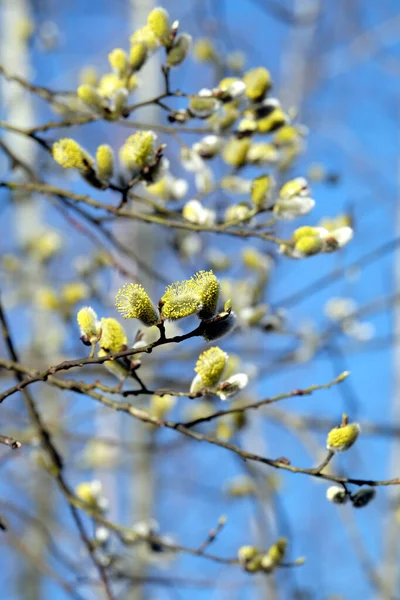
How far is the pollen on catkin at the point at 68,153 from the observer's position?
1.12 metres

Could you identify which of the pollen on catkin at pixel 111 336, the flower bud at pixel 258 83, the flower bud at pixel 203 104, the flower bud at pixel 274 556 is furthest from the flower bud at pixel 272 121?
the flower bud at pixel 274 556

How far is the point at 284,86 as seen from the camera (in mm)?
4797

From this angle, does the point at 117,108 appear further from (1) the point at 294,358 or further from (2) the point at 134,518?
(2) the point at 134,518

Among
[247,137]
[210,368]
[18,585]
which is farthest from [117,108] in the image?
[18,585]

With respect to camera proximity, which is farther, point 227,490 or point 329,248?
point 227,490

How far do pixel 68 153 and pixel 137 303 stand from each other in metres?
0.48

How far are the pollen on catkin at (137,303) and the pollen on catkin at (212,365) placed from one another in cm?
15

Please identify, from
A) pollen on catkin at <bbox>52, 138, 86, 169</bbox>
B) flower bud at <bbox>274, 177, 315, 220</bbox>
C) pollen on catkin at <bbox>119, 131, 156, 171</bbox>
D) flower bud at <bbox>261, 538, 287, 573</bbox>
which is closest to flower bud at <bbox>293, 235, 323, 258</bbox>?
flower bud at <bbox>274, 177, 315, 220</bbox>

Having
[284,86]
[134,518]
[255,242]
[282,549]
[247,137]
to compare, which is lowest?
[282,549]

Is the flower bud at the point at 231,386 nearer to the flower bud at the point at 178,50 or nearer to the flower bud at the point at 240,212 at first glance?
the flower bud at the point at 240,212

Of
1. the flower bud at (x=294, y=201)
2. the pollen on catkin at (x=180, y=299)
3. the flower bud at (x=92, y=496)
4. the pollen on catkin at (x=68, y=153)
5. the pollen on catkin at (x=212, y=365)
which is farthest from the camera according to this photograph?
the flower bud at (x=92, y=496)

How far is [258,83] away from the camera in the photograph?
1.31m

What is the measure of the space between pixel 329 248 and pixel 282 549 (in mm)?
563

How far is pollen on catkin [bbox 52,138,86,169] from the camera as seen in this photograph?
1118 mm
